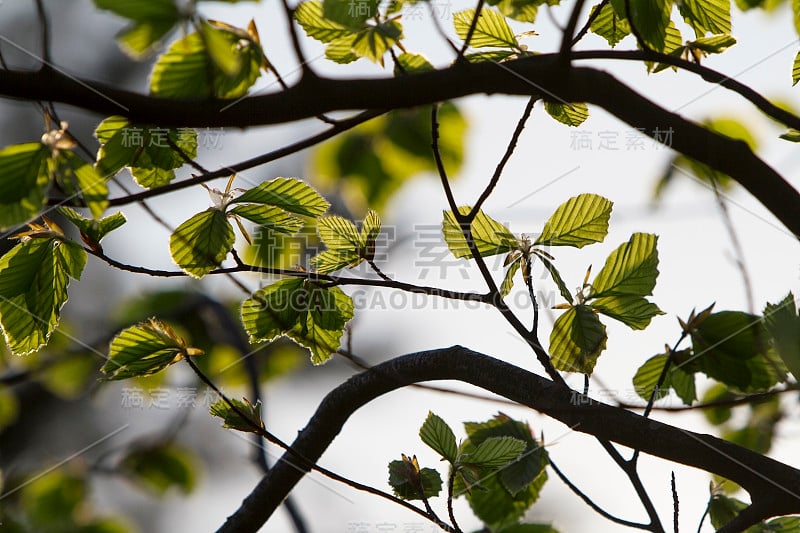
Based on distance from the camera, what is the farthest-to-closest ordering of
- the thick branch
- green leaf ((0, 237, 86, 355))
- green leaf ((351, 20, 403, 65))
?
1. green leaf ((0, 237, 86, 355))
2. green leaf ((351, 20, 403, 65))
3. the thick branch

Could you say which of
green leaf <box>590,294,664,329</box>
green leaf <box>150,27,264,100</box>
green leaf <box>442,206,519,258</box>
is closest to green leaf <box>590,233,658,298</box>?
green leaf <box>590,294,664,329</box>

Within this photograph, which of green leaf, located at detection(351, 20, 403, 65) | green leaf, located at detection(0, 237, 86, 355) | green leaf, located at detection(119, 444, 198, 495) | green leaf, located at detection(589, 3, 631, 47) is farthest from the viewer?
green leaf, located at detection(119, 444, 198, 495)

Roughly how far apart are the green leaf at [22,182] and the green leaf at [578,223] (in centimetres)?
56

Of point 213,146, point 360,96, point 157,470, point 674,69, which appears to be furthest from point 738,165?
point 157,470

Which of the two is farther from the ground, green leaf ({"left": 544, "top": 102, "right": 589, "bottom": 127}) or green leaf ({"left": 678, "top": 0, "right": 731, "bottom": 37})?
green leaf ({"left": 678, "top": 0, "right": 731, "bottom": 37})

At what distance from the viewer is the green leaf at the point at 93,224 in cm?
79

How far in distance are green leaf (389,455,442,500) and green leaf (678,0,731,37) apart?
2.16 feet

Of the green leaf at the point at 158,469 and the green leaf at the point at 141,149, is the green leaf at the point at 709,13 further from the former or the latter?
the green leaf at the point at 158,469

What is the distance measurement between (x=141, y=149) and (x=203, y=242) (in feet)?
0.41

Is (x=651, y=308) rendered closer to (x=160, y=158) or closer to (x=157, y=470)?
(x=160, y=158)

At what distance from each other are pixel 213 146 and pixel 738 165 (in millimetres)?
652

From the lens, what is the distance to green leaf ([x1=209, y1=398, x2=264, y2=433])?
84 centimetres

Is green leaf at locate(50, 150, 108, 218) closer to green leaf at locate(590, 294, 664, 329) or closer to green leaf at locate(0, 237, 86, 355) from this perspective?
green leaf at locate(0, 237, 86, 355)

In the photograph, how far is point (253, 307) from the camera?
0.88m
